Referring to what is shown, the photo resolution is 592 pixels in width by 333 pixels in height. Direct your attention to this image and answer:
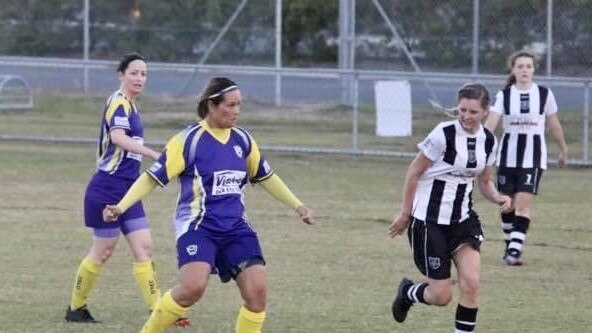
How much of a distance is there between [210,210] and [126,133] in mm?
1758

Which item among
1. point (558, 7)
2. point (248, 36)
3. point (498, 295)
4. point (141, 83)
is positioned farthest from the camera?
point (248, 36)

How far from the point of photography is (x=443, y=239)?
9.12 meters

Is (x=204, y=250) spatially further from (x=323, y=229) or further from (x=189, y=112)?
(x=189, y=112)

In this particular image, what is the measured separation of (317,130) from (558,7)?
174 inches

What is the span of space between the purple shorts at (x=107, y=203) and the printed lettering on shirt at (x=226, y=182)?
5.79ft

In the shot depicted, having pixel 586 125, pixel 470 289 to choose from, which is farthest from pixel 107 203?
pixel 586 125

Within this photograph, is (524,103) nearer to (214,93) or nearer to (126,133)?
(126,133)

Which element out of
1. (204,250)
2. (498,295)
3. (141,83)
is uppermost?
(141,83)

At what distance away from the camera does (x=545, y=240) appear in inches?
577

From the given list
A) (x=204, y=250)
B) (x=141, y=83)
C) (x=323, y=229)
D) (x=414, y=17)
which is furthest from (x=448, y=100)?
(x=204, y=250)

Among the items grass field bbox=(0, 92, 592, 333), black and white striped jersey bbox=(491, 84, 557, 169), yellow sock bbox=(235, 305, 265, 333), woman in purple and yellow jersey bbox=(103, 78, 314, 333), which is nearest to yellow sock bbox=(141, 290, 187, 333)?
woman in purple and yellow jersey bbox=(103, 78, 314, 333)

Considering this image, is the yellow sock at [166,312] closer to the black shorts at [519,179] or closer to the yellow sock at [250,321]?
the yellow sock at [250,321]

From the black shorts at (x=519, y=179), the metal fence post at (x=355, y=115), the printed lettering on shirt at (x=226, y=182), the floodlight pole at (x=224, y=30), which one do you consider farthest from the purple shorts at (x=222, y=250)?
the floodlight pole at (x=224, y=30)

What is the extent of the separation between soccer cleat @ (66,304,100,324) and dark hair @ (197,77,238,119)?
7.32ft
